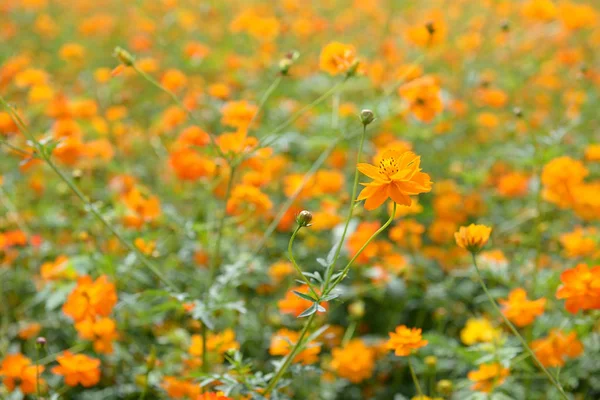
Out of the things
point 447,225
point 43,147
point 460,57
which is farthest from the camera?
point 460,57

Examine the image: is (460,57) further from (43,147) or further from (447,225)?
(43,147)

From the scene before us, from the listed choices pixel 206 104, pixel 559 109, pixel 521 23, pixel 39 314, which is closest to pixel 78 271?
pixel 39 314

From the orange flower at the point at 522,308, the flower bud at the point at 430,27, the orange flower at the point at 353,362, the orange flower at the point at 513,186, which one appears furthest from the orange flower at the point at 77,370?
the orange flower at the point at 513,186

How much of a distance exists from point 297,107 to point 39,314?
4.56ft

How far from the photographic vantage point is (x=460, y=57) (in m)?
3.41

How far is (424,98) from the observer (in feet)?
5.37

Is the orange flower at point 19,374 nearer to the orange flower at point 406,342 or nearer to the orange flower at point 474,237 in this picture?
the orange flower at point 406,342

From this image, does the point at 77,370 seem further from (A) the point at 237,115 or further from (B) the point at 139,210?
(A) the point at 237,115

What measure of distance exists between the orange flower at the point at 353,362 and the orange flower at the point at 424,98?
661mm

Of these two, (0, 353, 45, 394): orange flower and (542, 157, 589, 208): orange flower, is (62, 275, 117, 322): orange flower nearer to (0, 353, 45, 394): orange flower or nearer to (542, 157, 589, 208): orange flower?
(0, 353, 45, 394): orange flower

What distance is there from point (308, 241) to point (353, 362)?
50 cm

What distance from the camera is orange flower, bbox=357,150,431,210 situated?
101 cm

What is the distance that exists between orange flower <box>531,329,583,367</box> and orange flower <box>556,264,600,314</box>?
25 cm

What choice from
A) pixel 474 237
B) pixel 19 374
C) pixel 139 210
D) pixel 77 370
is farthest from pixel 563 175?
pixel 19 374
